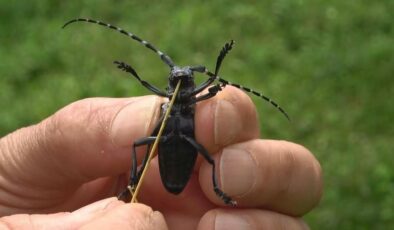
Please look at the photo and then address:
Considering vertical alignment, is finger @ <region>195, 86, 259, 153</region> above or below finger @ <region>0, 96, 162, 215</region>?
above

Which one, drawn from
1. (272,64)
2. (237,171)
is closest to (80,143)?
(237,171)

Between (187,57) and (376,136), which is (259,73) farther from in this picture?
(376,136)

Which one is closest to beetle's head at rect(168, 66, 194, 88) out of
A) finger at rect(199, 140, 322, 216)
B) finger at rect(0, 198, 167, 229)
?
finger at rect(199, 140, 322, 216)

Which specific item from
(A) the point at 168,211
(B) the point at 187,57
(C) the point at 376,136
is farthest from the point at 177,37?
(A) the point at 168,211

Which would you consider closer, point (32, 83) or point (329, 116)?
point (329, 116)

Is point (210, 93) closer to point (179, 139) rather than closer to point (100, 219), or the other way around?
point (179, 139)

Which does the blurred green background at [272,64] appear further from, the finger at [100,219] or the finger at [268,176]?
the finger at [100,219]

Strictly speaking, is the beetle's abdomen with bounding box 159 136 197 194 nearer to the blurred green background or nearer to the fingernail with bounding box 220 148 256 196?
the fingernail with bounding box 220 148 256 196
